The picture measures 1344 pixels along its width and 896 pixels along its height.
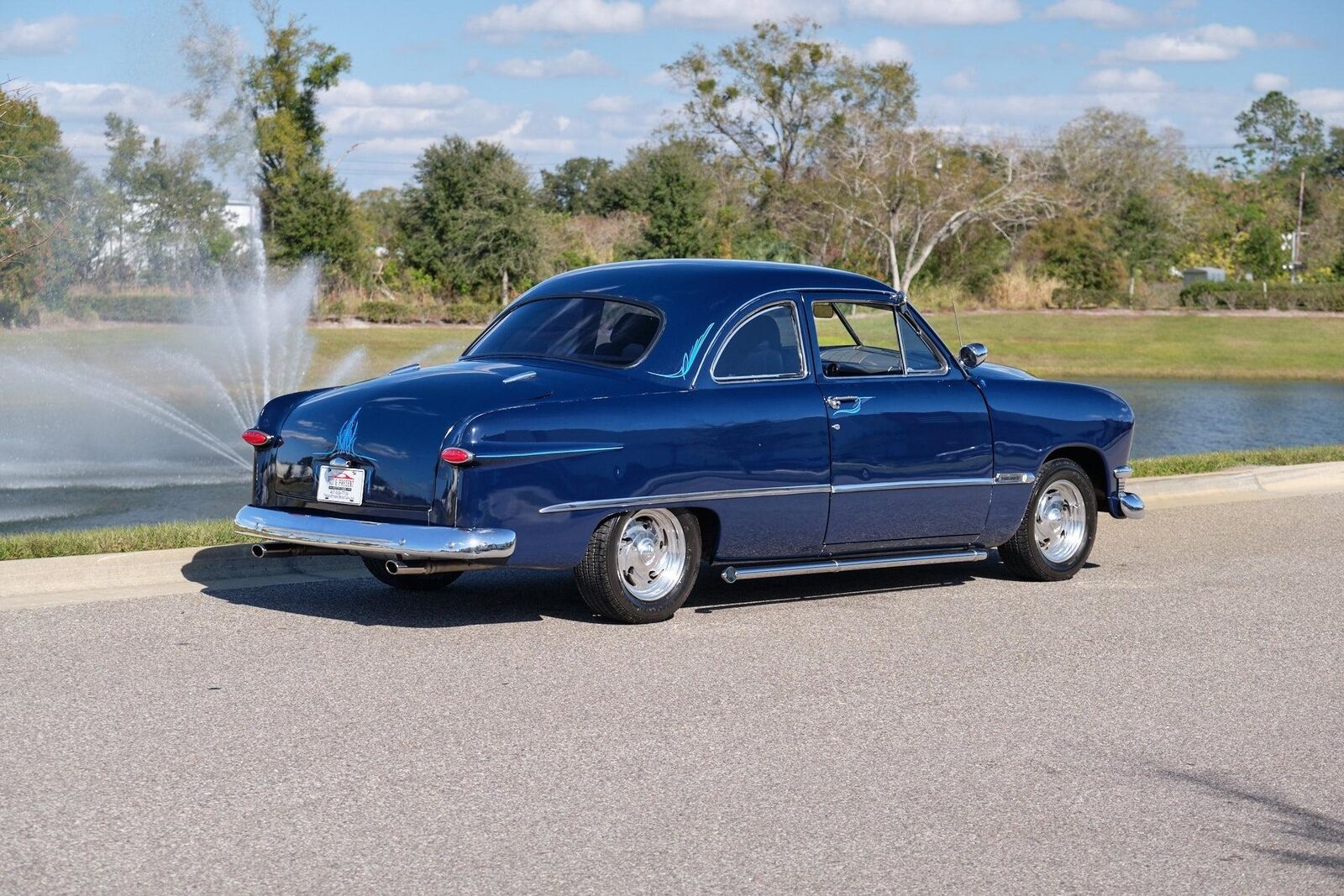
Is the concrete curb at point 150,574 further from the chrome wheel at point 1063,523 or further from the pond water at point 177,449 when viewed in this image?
the pond water at point 177,449

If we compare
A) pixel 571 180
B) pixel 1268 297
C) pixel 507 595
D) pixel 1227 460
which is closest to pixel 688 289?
A: pixel 507 595

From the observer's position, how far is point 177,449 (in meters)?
21.7

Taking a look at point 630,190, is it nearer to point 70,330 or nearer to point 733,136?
point 733,136

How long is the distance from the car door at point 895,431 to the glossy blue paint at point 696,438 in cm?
1

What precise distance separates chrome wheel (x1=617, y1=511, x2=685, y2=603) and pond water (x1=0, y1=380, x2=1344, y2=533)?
7975mm

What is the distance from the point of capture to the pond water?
52.6 ft

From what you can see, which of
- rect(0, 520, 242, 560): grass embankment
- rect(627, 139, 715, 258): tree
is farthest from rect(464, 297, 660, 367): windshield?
rect(627, 139, 715, 258): tree

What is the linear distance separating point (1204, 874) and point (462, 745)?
101 inches

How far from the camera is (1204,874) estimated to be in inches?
190

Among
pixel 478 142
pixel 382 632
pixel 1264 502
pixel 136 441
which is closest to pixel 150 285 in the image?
pixel 478 142

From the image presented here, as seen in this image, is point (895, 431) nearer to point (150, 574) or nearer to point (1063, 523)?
point (1063, 523)

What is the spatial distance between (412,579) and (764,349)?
2.24m

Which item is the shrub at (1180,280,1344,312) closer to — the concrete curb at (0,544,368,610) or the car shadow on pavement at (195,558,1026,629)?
the car shadow on pavement at (195,558,1026,629)

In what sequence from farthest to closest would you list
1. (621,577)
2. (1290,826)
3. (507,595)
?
(507,595), (621,577), (1290,826)
